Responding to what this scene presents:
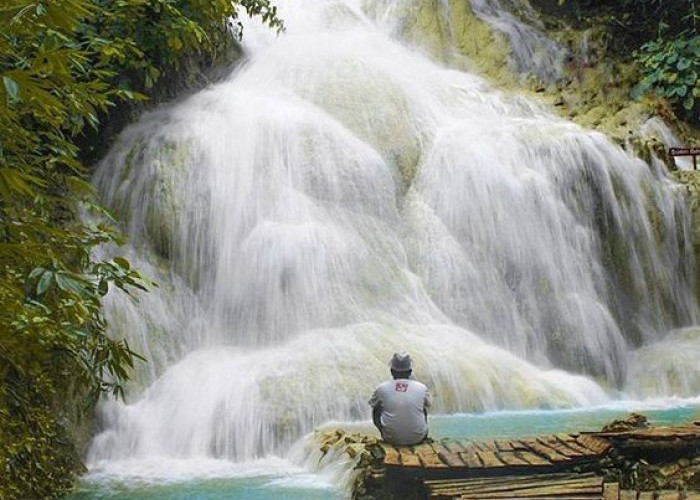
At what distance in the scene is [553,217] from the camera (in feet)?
39.7

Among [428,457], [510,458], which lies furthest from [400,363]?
[510,458]

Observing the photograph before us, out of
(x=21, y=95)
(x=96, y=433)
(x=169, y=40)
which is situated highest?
(x=169, y=40)

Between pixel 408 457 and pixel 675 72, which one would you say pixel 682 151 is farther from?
pixel 408 457

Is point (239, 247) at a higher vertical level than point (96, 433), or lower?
higher

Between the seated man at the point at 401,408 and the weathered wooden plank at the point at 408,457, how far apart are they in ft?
0.61

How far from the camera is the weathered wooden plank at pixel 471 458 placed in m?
4.84

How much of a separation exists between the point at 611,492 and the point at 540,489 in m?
0.40

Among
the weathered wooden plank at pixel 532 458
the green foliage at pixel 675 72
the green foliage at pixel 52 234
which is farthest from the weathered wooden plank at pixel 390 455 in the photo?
the green foliage at pixel 675 72

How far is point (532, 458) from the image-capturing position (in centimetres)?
496

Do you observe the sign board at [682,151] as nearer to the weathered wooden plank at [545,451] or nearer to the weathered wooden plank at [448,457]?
the weathered wooden plank at [545,451]

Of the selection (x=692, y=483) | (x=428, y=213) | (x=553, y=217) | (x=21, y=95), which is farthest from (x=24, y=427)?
(x=553, y=217)

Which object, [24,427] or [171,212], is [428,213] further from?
[24,427]

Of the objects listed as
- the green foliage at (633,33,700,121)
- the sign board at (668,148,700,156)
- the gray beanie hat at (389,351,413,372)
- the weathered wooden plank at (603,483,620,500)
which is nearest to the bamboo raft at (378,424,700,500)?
the weathered wooden plank at (603,483,620,500)

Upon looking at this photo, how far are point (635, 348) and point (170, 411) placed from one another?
7.06 metres
